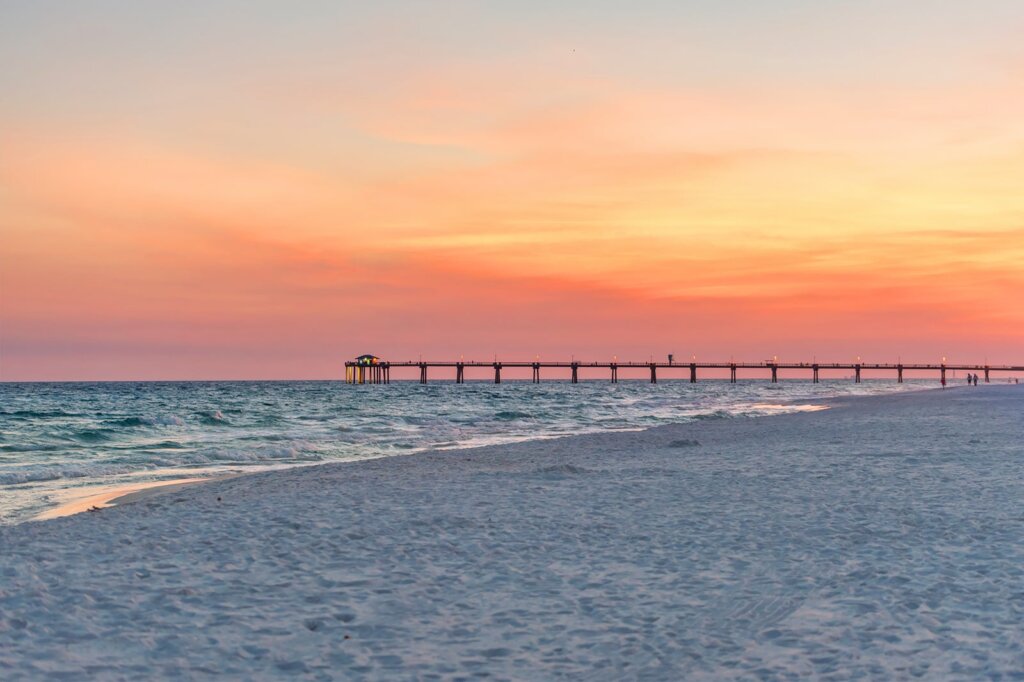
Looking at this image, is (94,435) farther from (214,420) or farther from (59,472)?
(59,472)

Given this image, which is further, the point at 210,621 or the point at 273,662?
the point at 210,621

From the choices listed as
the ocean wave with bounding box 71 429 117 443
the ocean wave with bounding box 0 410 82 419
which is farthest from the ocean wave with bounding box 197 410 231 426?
the ocean wave with bounding box 0 410 82 419

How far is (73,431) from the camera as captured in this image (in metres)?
38.2

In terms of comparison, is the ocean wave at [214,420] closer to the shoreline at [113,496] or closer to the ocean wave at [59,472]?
the ocean wave at [59,472]

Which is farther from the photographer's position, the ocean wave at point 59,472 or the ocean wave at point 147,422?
the ocean wave at point 147,422

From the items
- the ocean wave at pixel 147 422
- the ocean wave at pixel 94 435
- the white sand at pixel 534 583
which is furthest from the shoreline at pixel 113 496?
the ocean wave at pixel 147 422

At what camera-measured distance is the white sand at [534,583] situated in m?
6.07

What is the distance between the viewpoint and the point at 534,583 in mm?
8055

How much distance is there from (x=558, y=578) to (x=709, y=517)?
374 cm

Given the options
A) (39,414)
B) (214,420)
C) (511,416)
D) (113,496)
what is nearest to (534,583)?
(113,496)

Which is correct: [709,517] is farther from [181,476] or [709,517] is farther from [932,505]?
[181,476]

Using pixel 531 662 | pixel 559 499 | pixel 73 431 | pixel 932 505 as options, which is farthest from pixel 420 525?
pixel 73 431

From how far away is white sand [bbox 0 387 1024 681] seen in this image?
6.07 m

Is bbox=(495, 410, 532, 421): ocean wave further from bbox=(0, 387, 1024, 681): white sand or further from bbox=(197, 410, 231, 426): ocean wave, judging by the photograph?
bbox=(0, 387, 1024, 681): white sand
